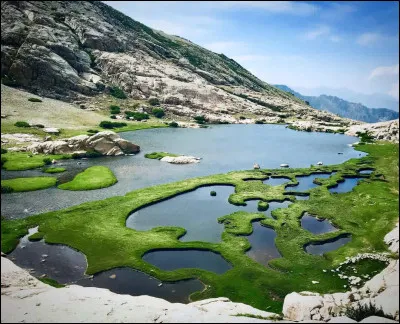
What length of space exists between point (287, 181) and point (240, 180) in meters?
11.9

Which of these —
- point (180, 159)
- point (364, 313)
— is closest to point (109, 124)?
point (180, 159)

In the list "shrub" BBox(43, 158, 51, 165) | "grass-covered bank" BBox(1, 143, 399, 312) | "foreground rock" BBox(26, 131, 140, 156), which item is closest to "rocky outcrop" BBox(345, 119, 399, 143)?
"grass-covered bank" BBox(1, 143, 399, 312)

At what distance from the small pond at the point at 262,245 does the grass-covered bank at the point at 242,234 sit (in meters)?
0.99

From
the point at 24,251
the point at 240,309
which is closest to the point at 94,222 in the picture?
the point at 24,251

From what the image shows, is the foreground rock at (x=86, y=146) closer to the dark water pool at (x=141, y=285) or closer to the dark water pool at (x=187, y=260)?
the dark water pool at (x=187, y=260)

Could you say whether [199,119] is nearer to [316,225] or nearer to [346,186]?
[346,186]

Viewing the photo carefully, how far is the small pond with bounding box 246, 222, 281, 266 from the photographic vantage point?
43594 millimetres

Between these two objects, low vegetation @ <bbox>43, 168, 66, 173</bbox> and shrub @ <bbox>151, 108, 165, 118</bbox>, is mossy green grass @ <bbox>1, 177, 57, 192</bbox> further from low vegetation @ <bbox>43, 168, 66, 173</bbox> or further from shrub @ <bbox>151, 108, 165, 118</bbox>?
shrub @ <bbox>151, 108, 165, 118</bbox>

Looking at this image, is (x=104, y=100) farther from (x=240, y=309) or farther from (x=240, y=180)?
(x=240, y=309)

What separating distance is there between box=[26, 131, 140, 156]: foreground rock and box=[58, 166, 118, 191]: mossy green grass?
1683 cm

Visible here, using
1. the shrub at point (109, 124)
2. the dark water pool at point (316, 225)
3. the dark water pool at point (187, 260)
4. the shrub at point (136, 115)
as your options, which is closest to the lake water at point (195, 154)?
the shrub at point (109, 124)

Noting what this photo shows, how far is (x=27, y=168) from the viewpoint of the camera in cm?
7756

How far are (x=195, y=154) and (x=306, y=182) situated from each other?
3803 centimetres

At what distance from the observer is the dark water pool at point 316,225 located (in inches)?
2053
